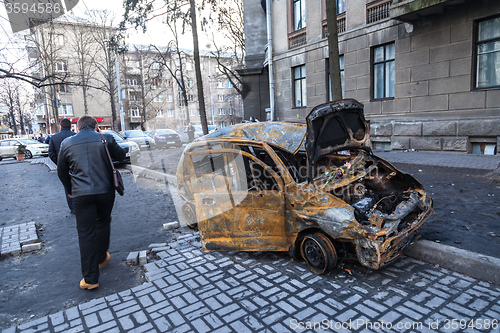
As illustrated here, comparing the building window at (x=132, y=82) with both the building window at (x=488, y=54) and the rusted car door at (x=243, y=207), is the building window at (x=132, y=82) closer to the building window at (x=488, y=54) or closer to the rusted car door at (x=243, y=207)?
the building window at (x=488, y=54)

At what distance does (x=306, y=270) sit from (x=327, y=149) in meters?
1.56

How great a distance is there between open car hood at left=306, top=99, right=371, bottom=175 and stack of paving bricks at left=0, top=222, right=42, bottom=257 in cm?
458

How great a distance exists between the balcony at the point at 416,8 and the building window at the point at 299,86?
6153mm

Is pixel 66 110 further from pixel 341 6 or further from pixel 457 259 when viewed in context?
pixel 457 259

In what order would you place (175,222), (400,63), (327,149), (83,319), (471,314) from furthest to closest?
(400,63), (175,222), (327,149), (83,319), (471,314)

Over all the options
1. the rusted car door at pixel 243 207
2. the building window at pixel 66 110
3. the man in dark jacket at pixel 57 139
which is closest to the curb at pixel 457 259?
the rusted car door at pixel 243 207

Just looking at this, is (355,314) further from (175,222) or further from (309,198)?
(175,222)

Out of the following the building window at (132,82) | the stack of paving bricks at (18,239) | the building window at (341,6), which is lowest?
the stack of paving bricks at (18,239)

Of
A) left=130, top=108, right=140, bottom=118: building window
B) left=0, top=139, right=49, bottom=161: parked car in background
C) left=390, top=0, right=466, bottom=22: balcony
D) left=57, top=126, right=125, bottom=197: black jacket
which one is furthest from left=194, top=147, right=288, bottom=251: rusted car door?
left=130, top=108, right=140, bottom=118: building window

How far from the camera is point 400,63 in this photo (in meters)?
12.3

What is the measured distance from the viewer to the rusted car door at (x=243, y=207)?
4051 mm

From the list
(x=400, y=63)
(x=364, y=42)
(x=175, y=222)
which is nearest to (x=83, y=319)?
(x=175, y=222)

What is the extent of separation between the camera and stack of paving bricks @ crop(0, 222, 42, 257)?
4.92m

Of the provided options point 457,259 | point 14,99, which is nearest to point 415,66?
point 457,259
